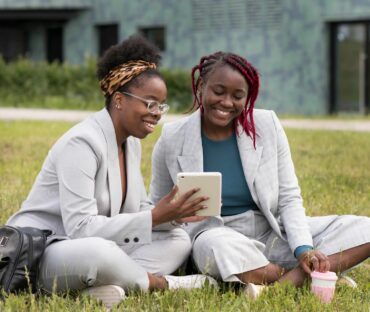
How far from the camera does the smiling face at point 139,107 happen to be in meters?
4.51

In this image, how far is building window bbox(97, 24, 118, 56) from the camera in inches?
1037

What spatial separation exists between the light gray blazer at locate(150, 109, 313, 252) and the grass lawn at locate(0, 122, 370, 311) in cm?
48

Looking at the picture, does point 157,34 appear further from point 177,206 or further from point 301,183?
point 177,206

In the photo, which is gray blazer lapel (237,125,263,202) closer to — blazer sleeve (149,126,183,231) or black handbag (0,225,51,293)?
blazer sleeve (149,126,183,231)

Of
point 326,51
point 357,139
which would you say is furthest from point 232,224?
point 326,51

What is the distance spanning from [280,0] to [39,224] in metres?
18.8

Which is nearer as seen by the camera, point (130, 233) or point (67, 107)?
point (130, 233)

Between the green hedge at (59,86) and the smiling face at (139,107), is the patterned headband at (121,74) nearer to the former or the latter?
the smiling face at (139,107)

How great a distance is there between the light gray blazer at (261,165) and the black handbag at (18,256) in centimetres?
100

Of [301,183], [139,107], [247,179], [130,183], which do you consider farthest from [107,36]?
[139,107]

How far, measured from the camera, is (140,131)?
4.55 metres

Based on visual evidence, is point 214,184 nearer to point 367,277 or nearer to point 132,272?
point 132,272

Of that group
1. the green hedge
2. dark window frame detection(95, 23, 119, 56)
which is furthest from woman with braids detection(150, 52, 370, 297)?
dark window frame detection(95, 23, 119, 56)

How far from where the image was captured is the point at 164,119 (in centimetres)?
1571
